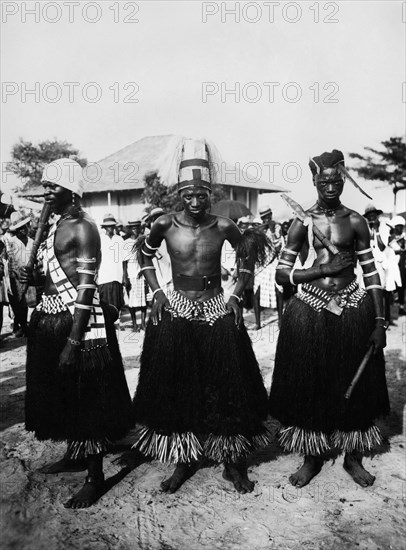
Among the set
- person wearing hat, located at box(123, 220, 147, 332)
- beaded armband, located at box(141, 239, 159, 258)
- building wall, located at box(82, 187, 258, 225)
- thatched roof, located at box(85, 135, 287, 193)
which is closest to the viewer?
beaded armband, located at box(141, 239, 159, 258)

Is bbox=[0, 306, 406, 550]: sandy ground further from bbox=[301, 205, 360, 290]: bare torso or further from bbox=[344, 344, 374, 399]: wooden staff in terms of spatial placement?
bbox=[301, 205, 360, 290]: bare torso

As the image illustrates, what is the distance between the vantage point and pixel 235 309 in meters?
3.74

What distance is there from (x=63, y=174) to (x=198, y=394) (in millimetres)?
1751

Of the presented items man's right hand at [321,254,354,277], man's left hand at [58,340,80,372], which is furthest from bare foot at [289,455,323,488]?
man's left hand at [58,340,80,372]

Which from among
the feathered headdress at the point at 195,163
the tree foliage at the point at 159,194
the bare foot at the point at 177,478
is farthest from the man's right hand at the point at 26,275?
the tree foliage at the point at 159,194

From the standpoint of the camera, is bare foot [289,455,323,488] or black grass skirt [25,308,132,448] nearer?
black grass skirt [25,308,132,448]

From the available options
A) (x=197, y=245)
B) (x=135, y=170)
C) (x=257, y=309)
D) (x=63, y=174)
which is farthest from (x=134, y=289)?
(x=135, y=170)

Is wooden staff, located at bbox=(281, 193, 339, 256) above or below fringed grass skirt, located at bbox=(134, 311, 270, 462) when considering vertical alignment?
above

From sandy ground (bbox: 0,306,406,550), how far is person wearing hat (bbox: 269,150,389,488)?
8.9 inches

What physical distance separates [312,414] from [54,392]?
181 cm

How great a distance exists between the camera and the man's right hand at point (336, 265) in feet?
11.7

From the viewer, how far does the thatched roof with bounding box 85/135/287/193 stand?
96.8 feet

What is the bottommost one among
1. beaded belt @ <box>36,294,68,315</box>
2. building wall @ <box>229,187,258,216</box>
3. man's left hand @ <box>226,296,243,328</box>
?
man's left hand @ <box>226,296,243,328</box>

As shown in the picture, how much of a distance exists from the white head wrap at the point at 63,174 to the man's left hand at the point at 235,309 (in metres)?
1.34
